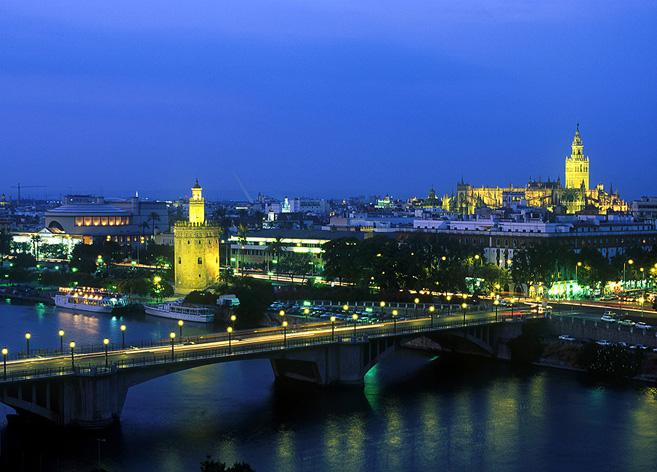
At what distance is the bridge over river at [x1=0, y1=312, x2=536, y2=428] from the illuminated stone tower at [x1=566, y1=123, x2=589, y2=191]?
113591 millimetres

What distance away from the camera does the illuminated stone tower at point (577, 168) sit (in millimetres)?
158000

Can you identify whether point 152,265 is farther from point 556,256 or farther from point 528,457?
point 528,457

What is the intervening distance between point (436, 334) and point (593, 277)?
19488 millimetres

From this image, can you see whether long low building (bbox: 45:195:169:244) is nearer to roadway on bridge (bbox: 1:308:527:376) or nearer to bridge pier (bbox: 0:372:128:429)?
roadway on bridge (bbox: 1:308:527:376)

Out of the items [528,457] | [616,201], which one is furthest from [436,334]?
[616,201]

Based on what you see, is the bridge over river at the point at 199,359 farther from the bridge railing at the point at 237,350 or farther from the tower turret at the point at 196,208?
the tower turret at the point at 196,208

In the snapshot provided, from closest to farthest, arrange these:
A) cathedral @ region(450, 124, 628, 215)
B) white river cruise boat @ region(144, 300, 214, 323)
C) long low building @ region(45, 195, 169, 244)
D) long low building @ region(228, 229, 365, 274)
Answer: white river cruise boat @ region(144, 300, 214, 323), long low building @ region(228, 229, 365, 274), long low building @ region(45, 195, 169, 244), cathedral @ region(450, 124, 628, 215)

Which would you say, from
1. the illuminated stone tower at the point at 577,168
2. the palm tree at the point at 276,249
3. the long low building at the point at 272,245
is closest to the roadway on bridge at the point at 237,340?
the palm tree at the point at 276,249

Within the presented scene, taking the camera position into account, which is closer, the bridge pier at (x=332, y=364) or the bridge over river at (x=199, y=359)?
the bridge over river at (x=199, y=359)

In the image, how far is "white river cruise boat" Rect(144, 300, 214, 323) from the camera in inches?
2350

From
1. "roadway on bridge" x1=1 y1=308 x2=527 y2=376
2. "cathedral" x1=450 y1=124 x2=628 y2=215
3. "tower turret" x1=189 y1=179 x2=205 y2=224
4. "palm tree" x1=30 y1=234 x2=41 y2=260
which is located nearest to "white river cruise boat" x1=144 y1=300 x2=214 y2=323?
"tower turret" x1=189 y1=179 x2=205 y2=224

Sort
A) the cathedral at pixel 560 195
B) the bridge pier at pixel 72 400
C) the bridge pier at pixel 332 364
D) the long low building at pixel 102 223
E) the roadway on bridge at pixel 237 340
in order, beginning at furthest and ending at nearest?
the cathedral at pixel 560 195, the long low building at pixel 102 223, the bridge pier at pixel 332 364, the roadway on bridge at pixel 237 340, the bridge pier at pixel 72 400

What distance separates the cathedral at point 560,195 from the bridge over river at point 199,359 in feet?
291

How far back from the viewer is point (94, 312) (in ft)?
213
